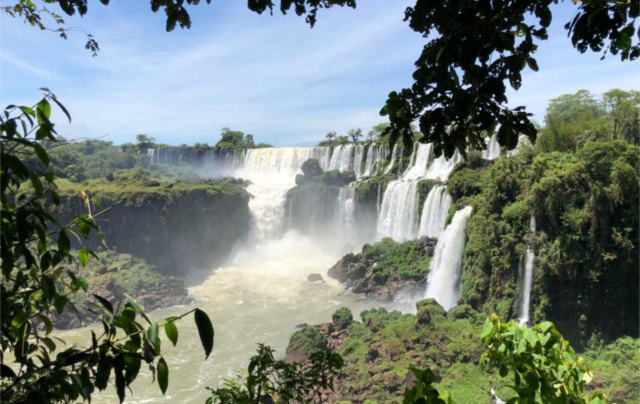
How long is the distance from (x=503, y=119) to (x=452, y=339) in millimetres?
12721

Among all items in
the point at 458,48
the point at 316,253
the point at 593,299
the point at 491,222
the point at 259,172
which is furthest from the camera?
the point at 259,172

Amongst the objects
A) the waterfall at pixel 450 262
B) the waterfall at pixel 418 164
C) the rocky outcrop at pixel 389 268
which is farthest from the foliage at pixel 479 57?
the waterfall at pixel 418 164

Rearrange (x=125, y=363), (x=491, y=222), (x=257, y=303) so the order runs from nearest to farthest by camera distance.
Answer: (x=125, y=363)
(x=491, y=222)
(x=257, y=303)

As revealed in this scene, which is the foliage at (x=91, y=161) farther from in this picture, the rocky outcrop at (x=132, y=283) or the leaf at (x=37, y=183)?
the leaf at (x=37, y=183)

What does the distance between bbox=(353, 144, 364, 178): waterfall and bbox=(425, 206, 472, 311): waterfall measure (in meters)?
15.2

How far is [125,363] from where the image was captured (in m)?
1.25

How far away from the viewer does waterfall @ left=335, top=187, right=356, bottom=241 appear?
2896 centimetres

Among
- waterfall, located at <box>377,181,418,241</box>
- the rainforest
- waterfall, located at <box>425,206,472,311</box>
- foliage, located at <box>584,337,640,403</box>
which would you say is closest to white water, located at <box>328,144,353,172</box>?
the rainforest

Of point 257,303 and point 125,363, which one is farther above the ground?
point 125,363

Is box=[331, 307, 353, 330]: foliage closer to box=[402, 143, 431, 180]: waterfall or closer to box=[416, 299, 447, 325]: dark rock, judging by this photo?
box=[416, 299, 447, 325]: dark rock

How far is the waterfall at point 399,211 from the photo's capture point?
23453 mm

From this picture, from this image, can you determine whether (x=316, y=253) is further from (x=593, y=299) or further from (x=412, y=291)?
(x=593, y=299)

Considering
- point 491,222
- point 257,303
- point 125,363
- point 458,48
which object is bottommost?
point 257,303

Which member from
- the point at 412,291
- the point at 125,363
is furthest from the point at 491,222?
the point at 125,363
